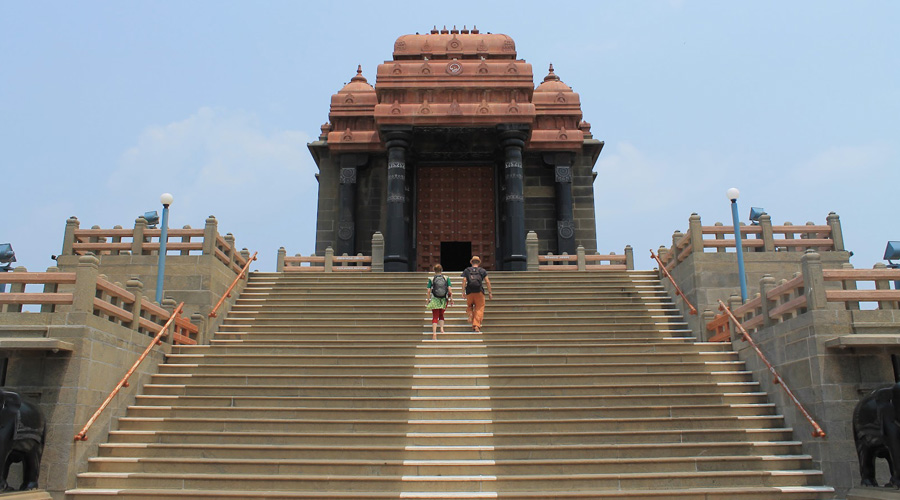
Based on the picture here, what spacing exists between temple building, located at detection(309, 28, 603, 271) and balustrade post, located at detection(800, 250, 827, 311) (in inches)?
490

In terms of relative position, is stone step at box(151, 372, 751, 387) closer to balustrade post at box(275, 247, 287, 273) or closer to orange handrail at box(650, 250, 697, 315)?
orange handrail at box(650, 250, 697, 315)

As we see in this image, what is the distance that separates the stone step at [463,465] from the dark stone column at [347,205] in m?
14.1

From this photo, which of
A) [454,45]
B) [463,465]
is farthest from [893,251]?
[454,45]

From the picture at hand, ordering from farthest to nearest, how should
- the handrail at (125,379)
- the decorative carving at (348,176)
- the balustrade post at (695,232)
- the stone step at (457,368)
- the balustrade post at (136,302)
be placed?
the decorative carving at (348,176)
the balustrade post at (695,232)
the stone step at (457,368)
the balustrade post at (136,302)
the handrail at (125,379)

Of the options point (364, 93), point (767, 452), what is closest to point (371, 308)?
point (767, 452)

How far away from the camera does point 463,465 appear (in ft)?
28.5

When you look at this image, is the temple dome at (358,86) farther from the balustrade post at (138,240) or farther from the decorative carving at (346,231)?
the balustrade post at (138,240)

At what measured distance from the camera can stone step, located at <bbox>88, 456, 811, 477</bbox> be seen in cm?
862

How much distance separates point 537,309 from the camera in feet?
47.7

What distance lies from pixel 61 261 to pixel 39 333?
7.40 meters

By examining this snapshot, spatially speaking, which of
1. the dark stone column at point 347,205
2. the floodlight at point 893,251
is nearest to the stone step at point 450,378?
the floodlight at point 893,251

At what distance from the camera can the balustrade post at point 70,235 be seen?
52.2ft

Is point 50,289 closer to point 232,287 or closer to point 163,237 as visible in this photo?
point 163,237

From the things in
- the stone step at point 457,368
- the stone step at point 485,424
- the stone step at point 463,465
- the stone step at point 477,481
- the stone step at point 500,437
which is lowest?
the stone step at point 477,481
